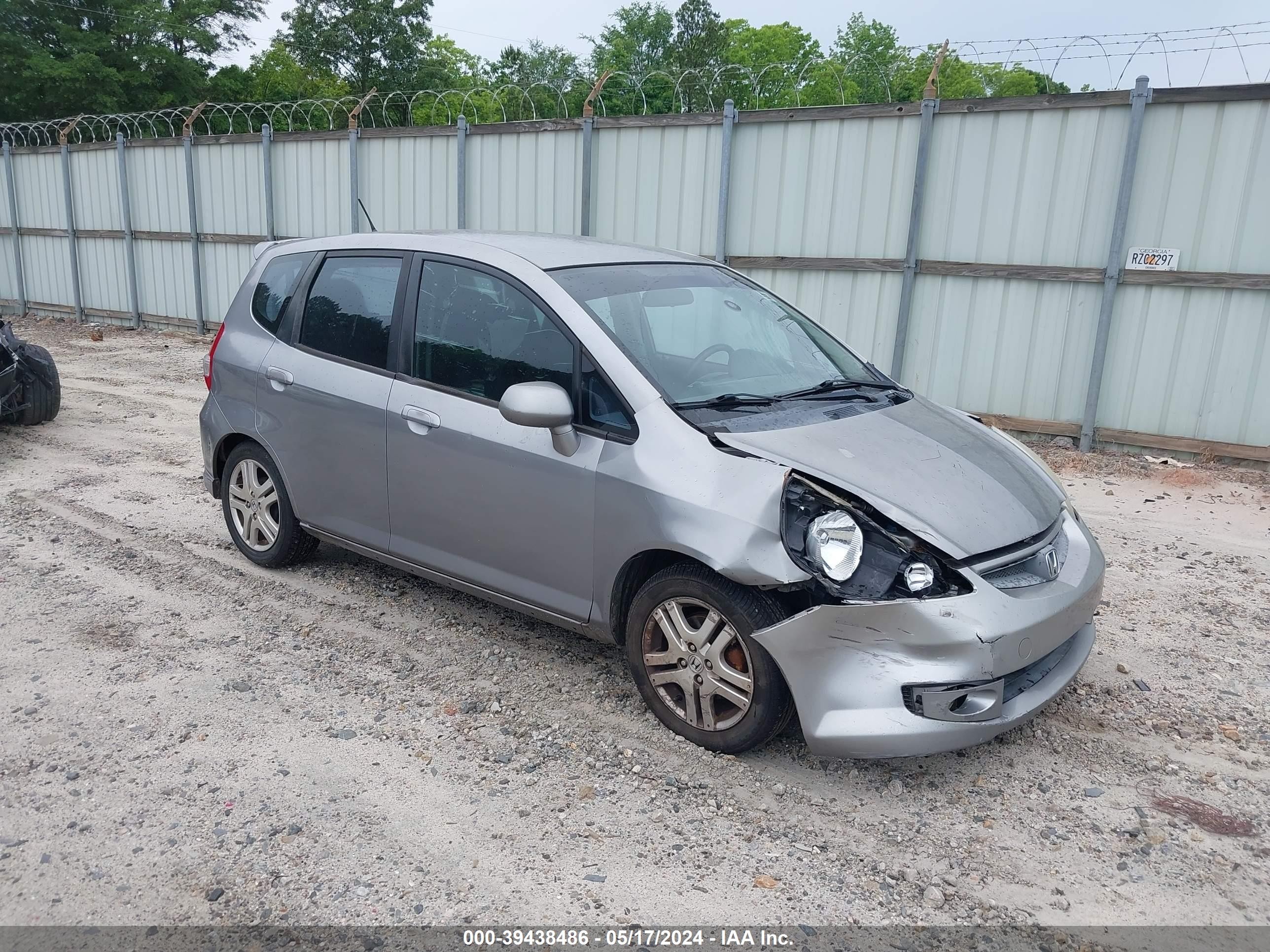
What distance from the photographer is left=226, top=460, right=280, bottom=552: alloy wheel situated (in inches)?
202

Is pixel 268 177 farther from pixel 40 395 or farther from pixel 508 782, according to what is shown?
pixel 508 782

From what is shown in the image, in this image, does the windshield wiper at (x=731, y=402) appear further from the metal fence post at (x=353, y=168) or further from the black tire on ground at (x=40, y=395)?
the metal fence post at (x=353, y=168)

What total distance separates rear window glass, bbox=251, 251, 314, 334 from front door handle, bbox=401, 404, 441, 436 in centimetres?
123

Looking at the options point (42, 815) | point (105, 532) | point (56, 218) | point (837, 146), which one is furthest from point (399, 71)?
point (42, 815)

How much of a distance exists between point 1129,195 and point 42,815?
332 inches

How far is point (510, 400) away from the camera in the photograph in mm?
3502

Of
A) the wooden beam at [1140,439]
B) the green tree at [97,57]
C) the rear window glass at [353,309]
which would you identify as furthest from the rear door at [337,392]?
the green tree at [97,57]

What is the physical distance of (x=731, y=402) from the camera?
370 centimetres

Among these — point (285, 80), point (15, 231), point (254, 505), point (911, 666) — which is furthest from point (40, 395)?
point (285, 80)

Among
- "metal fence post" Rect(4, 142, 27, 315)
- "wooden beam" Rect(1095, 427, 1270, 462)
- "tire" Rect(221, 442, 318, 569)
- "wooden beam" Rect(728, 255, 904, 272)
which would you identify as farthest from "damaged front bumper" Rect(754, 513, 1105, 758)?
"metal fence post" Rect(4, 142, 27, 315)

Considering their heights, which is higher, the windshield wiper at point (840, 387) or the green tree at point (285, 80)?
the green tree at point (285, 80)

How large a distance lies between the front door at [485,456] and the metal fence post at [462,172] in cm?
818

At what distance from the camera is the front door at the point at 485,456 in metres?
3.71

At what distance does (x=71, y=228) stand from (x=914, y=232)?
1504cm
